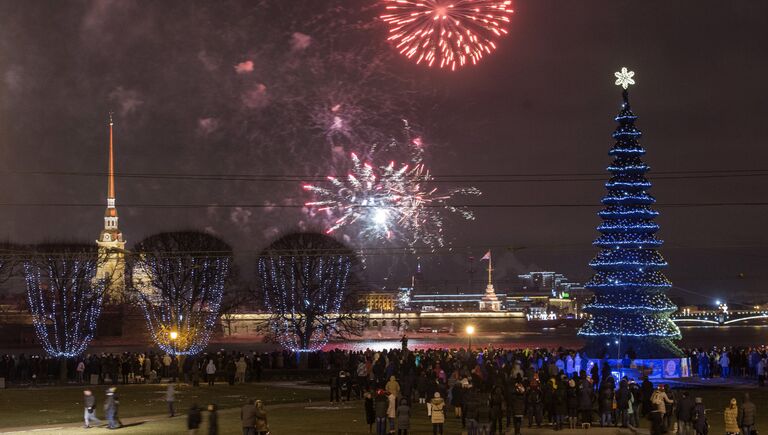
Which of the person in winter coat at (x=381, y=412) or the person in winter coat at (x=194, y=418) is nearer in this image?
the person in winter coat at (x=194, y=418)

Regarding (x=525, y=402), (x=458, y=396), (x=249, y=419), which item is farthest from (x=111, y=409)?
(x=525, y=402)

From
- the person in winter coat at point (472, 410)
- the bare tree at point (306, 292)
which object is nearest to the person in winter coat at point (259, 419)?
the person in winter coat at point (472, 410)

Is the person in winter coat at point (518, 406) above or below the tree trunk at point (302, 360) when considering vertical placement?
below

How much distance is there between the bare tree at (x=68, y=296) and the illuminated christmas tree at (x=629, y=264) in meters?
34.8

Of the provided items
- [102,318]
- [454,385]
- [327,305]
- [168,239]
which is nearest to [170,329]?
[327,305]

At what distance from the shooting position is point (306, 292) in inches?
3066

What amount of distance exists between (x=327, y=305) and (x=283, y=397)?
3231 centimetres

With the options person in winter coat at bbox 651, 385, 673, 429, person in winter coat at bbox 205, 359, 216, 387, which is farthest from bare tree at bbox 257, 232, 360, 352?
person in winter coat at bbox 651, 385, 673, 429

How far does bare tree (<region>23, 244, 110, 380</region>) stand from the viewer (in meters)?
70.4

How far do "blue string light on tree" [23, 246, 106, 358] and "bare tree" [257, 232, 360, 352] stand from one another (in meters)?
12.7

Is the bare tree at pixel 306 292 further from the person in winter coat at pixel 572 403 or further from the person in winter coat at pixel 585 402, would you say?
the person in winter coat at pixel 572 403

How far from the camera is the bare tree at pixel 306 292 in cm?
7725

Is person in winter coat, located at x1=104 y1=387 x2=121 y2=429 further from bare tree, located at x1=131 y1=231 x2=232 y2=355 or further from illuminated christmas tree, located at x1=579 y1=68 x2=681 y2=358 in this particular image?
bare tree, located at x1=131 y1=231 x2=232 y2=355

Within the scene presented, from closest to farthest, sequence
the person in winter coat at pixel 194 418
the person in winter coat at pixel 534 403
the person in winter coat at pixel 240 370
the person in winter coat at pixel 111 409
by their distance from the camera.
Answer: the person in winter coat at pixel 194 418 < the person in winter coat at pixel 534 403 < the person in winter coat at pixel 111 409 < the person in winter coat at pixel 240 370
